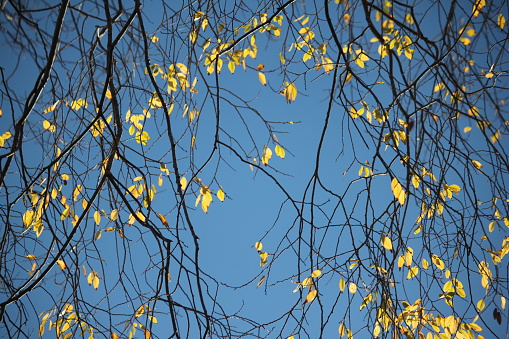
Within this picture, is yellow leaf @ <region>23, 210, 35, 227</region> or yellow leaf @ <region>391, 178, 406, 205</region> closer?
yellow leaf @ <region>391, 178, 406, 205</region>

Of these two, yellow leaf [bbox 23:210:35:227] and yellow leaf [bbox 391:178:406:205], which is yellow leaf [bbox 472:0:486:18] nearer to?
yellow leaf [bbox 391:178:406:205]

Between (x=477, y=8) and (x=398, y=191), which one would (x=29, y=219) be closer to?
(x=398, y=191)

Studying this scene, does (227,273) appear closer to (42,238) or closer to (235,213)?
(235,213)

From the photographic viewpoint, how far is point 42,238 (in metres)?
4.76

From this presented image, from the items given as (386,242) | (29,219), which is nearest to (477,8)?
(386,242)

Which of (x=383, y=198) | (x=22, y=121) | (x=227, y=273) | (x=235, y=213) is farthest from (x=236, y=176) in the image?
(x=22, y=121)

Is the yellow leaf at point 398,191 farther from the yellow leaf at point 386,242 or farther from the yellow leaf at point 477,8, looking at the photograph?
the yellow leaf at point 477,8

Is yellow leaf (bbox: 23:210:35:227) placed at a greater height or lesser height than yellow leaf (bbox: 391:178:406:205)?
greater

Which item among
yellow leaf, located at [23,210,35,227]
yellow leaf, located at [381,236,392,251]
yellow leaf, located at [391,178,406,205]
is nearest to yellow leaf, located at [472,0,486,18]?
yellow leaf, located at [391,178,406,205]

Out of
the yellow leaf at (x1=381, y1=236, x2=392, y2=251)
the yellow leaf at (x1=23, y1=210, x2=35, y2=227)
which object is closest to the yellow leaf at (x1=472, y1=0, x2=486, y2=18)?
the yellow leaf at (x1=381, y1=236, x2=392, y2=251)

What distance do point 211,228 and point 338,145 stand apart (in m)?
1.32

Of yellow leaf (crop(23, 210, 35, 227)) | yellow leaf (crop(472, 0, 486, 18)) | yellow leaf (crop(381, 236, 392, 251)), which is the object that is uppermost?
yellow leaf (crop(472, 0, 486, 18))

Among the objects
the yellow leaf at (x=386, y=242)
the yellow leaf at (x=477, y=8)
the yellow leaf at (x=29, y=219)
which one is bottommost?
the yellow leaf at (x=386, y=242)

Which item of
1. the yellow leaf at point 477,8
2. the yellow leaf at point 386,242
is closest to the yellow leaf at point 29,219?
the yellow leaf at point 386,242
